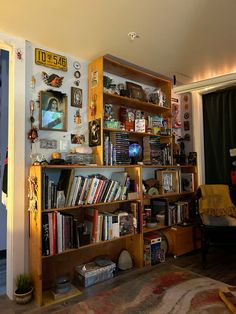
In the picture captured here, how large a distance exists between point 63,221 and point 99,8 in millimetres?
1847

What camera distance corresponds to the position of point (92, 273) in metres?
2.47

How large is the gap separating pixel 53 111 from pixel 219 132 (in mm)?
2443

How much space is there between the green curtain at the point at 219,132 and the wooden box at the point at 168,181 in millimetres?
687

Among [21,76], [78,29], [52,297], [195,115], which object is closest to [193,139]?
[195,115]

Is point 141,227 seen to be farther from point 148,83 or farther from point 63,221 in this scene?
point 148,83

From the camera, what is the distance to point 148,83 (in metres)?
3.40

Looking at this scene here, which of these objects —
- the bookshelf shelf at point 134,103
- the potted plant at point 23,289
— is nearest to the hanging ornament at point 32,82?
the bookshelf shelf at point 134,103

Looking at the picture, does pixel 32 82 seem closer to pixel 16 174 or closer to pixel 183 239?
pixel 16 174

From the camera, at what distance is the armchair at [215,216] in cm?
288

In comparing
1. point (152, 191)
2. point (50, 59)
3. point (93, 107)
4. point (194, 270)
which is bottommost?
point (194, 270)

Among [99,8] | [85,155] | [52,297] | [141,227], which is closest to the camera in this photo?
[99,8]

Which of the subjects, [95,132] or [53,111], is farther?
[95,132]

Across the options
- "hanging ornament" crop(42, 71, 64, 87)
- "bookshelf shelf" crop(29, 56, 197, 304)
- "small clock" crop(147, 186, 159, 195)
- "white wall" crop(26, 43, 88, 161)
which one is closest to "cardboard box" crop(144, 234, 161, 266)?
"bookshelf shelf" crop(29, 56, 197, 304)

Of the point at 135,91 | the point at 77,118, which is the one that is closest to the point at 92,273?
the point at 77,118
